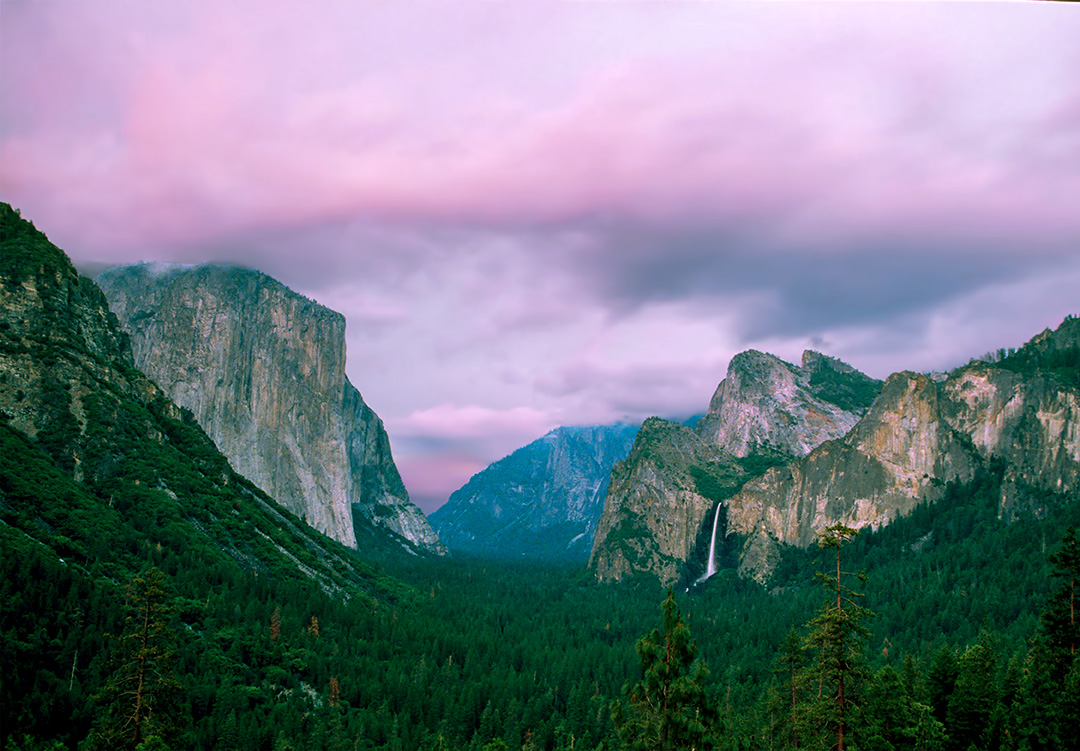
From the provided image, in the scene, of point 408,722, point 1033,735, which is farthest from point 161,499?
point 1033,735

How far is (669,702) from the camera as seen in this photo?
128 ft

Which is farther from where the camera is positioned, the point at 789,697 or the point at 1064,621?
the point at 789,697

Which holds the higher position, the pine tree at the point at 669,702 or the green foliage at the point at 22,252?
the green foliage at the point at 22,252

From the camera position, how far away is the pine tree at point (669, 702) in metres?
38.4

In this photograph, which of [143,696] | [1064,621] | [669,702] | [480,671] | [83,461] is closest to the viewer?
[669,702]

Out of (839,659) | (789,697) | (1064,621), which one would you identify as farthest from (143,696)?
(789,697)

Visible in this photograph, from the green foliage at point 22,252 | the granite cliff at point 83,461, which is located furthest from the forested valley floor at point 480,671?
the green foliage at point 22,252

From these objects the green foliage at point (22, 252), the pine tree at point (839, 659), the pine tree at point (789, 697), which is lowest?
the pine tree at point (789, 697)

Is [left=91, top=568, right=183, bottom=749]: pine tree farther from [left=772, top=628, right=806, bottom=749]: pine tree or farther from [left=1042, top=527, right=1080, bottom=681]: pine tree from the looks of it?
[left=1042, top=527, right=1080, bottom=681]: pine tree

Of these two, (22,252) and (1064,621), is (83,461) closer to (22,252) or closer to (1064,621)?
(22,252)

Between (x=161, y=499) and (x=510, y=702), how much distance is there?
89.8m

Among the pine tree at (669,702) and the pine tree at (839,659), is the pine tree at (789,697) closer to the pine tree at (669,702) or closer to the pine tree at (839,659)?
the pine tree at (839,659)

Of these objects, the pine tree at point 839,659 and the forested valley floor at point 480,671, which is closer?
the pine tree at point 839,659

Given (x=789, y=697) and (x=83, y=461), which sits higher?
(x=83, y=461)
